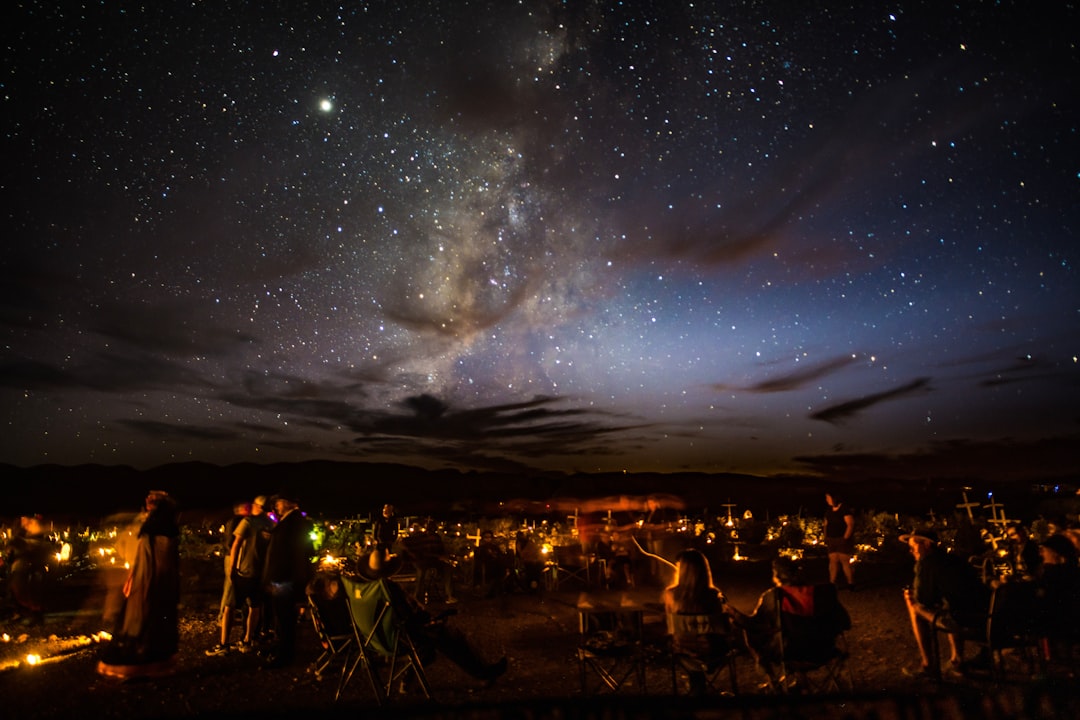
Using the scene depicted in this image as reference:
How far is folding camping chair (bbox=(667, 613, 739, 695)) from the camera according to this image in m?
5.62

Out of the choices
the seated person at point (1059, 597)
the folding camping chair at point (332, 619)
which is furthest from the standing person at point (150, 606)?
the seated person at point (1059, 597)

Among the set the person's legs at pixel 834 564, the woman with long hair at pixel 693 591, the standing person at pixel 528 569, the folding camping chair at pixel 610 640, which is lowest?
the standing person at pixel 528 569

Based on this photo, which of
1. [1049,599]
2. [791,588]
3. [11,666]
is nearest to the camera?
[791,588]

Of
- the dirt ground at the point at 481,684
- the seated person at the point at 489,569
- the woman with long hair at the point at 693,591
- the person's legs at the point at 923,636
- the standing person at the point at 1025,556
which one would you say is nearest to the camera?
the dirt ground at the point at 481,684

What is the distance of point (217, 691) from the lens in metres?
6.47

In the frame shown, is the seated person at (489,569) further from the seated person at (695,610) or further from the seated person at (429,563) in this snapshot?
the seated person at (695,610)

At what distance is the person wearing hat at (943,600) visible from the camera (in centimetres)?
634

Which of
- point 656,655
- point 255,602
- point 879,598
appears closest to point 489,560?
point 255,602

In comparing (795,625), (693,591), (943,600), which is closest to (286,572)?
(693,591)

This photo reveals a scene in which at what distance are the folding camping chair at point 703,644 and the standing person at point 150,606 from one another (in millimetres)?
4907

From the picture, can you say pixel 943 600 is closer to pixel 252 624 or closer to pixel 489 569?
pixel 252 624

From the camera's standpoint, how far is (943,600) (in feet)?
→ 21.5

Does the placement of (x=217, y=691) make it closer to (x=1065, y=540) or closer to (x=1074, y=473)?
Result: (x=1065, y=540)

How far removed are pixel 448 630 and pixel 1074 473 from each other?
150 feet
